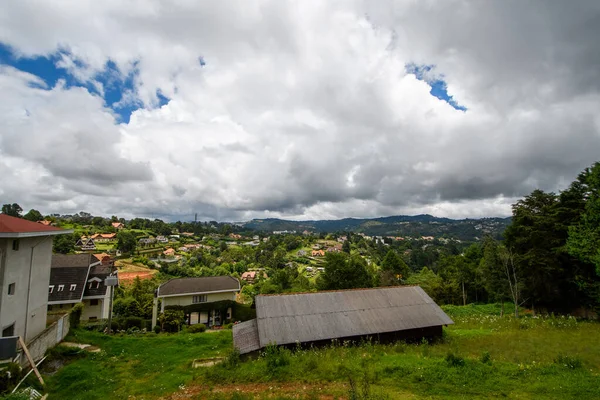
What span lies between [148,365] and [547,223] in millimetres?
32130

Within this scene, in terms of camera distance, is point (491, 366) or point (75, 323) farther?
point (75, 323)

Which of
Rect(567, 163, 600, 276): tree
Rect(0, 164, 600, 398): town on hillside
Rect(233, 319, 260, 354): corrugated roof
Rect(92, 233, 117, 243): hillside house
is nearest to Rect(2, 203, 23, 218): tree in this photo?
Rect(92, 233, 117, 243): hillside house

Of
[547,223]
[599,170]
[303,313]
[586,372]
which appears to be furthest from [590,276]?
[303,313]

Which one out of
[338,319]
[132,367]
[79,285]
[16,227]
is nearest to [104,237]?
[79,285]

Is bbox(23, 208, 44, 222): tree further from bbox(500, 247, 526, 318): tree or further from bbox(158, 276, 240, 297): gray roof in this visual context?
bbox(500, 247, 526, 318): tree

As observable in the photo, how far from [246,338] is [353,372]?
21.0 ft

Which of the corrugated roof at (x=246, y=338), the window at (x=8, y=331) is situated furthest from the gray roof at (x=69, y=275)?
the corrugated roof at (x=246, y=338)

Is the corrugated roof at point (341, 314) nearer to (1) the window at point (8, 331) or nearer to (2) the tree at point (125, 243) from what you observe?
(1) the window at point (8, 331)

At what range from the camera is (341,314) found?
53.3ft

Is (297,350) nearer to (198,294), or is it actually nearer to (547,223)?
(198,294)

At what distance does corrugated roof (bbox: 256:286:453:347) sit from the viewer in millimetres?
14805

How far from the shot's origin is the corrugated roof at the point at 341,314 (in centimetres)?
1480

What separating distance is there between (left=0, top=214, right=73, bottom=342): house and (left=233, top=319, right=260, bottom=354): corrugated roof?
419 inches

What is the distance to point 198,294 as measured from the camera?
3158cm
